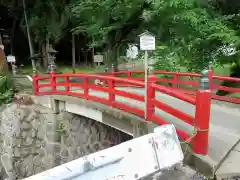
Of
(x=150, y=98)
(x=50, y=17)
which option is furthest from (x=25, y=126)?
(x=50, y=17)

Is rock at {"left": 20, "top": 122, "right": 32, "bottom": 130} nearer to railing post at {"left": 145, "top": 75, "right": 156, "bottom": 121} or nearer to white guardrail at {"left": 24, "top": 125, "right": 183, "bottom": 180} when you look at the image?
railing post at {"left": 145, "top": 75, "right": 156, "bottom": 121}

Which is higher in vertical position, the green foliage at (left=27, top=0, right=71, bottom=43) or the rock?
the green foliage at (left=27, top=0, right=71, bottom=43)

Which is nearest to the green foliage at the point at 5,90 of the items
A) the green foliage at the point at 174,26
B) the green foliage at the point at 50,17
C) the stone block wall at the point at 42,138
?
the stone block wall at the point at 42,138

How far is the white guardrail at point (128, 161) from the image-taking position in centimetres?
226

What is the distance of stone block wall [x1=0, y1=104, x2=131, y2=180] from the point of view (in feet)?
30.6

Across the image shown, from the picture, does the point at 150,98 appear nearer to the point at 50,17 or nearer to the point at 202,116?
the point at 202,116

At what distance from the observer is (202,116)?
3783mm

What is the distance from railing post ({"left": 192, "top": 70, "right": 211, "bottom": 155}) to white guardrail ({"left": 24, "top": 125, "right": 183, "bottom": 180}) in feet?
3.30

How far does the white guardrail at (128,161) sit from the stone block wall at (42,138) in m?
6.46

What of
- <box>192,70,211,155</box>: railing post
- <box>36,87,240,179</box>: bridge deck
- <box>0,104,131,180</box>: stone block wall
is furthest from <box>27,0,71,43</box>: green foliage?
<box>192,70,211,155</box>: railing post

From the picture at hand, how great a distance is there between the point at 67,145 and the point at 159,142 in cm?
727

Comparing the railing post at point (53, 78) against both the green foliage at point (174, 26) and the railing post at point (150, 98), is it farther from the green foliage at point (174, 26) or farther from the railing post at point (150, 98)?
the railing post at point (150, 98)

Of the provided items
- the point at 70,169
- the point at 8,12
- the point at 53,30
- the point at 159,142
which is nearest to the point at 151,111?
the point at 159,142

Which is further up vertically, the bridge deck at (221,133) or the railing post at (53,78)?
the railing post at (53,78)
